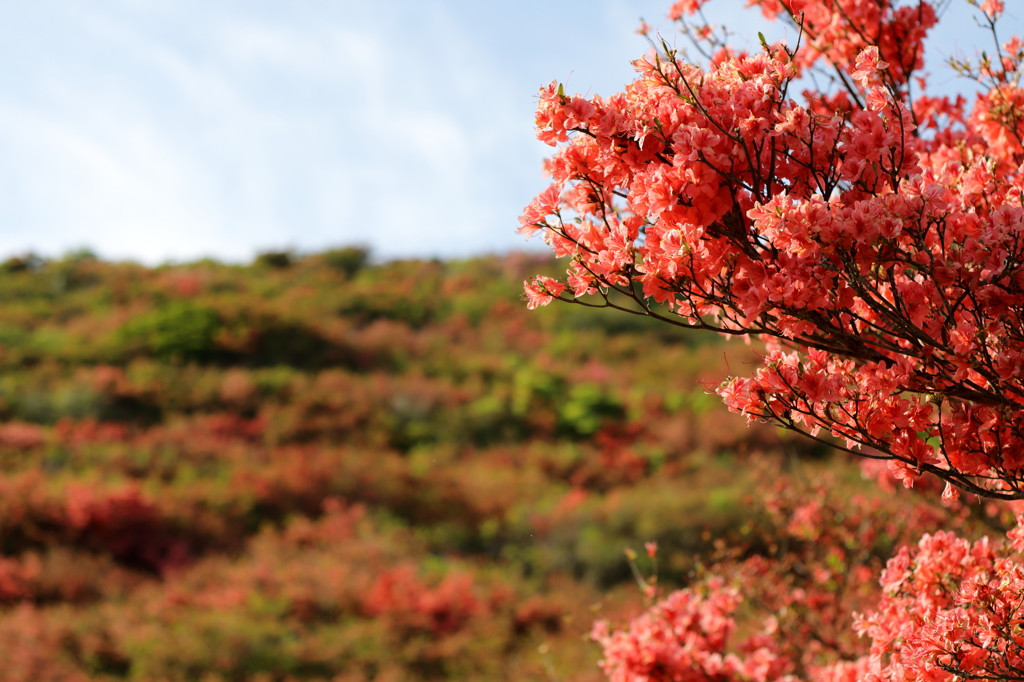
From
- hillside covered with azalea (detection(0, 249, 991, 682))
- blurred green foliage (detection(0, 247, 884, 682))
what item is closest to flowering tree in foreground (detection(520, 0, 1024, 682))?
hillside covered with azalea (detection(0, 249, 991, 682))

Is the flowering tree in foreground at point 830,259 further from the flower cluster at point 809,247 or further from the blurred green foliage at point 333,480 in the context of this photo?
the blurred green foliage at point 333,480

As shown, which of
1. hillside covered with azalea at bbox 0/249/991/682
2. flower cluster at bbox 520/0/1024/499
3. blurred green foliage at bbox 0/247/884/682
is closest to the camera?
flower cluster at bbox 520/0/1024/499

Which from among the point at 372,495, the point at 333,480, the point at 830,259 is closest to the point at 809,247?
the point at 830,259

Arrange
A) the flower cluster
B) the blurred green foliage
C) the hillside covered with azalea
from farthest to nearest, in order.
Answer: the blurred green foliage, the hillside covered with azalea, the flower cluster

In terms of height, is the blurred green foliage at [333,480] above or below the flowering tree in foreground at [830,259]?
below

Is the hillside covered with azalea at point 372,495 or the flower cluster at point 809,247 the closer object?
the flower cluster at point 809,247

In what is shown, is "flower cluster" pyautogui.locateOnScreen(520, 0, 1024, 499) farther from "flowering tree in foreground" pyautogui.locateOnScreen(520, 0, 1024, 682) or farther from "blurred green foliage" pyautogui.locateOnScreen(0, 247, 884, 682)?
"blurred green foliage" pyautogui.locateOnScreen(0, 247, 884, 682)

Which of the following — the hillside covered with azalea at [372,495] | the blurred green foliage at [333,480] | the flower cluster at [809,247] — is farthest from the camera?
the blurred green foliage at [333,480]

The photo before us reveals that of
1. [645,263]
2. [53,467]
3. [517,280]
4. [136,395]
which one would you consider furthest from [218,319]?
[645,263]

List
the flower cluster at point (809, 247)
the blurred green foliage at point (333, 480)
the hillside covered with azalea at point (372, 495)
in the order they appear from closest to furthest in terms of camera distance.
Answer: the flower cluster at point (809, 247) < the hillside covered with azalea at point (372, 495) < the blurred green foliage at point (333, 480)

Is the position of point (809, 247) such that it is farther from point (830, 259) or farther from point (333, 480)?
point (333, 480)

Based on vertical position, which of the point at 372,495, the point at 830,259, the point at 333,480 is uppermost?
the point at 830,259

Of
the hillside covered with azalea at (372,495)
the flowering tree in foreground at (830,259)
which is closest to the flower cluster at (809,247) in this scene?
the flowering tree in foreground at (830,259)

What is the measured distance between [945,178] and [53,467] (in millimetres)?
12304
